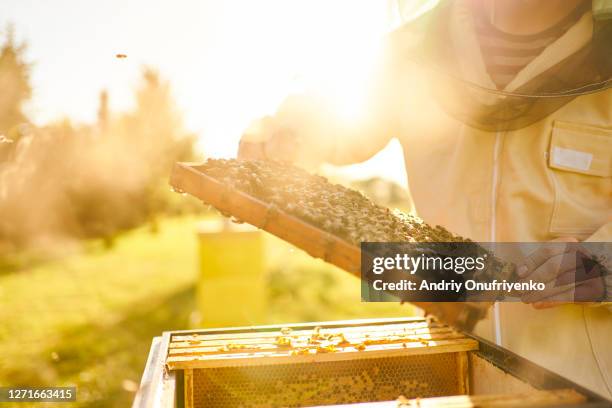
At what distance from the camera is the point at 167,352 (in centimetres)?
175

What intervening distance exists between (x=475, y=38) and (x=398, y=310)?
22.0 ft

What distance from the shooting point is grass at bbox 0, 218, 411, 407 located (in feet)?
16.9

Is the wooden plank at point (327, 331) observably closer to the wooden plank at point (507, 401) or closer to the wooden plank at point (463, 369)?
the wooden plank at point (463, 369)

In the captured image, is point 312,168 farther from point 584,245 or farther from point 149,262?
point 149,262

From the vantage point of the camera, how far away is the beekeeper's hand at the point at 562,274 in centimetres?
Result: 169

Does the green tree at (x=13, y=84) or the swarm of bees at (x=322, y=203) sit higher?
the green tree at (x=13, y=84)

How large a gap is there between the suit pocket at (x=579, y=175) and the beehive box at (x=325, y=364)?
0.66 metres

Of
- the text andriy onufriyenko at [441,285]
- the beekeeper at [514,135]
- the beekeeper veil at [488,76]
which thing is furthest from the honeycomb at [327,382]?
the beekeeper veil at [488,76]

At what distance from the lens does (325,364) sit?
6.25 feet

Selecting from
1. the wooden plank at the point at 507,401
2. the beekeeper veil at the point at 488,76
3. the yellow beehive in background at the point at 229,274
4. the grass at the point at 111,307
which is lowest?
the grass at the point at 111,307

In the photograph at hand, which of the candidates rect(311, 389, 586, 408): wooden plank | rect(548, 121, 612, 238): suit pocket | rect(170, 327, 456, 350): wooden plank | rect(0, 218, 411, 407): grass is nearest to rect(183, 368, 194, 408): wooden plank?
rect(170, 327, 456, 350): wooden plank

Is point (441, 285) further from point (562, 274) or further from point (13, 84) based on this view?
point (13, 84)

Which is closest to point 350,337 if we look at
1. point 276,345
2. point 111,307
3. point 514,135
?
point 276,345

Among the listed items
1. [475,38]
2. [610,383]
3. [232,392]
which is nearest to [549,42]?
[475,38]
